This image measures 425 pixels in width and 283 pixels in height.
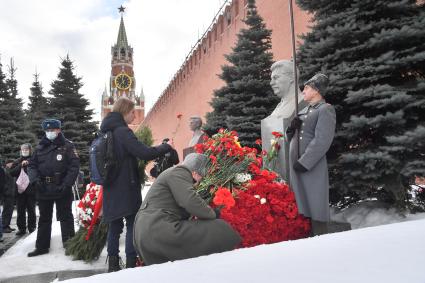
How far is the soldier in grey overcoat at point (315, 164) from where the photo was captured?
2963mm

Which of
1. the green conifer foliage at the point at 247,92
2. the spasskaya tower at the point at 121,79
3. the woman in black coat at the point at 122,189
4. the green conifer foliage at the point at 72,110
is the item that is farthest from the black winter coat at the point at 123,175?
the spasskaya tower at the point at 121,79

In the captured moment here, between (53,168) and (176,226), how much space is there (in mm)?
2282

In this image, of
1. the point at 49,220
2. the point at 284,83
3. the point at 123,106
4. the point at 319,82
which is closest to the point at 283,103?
the point at 284,83

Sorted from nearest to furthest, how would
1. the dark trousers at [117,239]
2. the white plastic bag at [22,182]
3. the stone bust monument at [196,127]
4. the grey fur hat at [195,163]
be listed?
the grey fur hat at [195,163] → the dark trousers at [117,239] → the stone bust monument at [196,127] → the white plastic bag at [22,182]

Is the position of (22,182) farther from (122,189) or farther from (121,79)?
(121,79)

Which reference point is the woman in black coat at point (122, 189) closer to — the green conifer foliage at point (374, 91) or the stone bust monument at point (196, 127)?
the green conifer foliage at point (374, 91)

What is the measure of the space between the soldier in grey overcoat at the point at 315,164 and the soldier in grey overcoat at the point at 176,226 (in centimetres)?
86

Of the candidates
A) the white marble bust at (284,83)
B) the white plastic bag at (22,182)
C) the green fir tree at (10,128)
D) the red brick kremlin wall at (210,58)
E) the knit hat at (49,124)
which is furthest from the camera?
the green fir tree at (10,128)

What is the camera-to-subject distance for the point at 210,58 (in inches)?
687

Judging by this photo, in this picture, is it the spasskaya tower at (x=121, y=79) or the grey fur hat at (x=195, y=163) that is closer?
the grey fur hat at (x=195, y=163)

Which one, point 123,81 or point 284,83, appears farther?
point 123,81

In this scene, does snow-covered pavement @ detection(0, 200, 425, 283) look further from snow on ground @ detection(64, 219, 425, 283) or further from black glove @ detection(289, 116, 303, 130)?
black glove @ detection(289, 116, 303, 130)

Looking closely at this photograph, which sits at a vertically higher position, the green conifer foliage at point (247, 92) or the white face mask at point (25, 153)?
the green conifer foliage at point (247, 92)

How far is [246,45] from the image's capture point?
7.86 m
